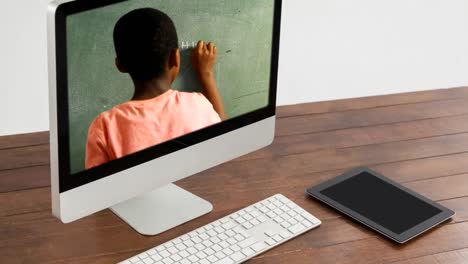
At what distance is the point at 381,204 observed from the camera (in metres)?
1.87

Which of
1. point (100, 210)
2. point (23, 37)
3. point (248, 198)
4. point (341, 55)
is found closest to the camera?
point (100, 210)

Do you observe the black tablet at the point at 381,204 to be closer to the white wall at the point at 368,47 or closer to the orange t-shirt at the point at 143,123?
the orange t-shirt at the point at 143,123

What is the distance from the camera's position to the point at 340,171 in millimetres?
2006

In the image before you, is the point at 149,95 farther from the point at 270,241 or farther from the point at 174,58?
the point at 270,241

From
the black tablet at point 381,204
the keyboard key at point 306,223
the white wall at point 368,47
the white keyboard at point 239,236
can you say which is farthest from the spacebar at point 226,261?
the white wall at point 368,47

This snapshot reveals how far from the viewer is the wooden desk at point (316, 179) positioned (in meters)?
1.70

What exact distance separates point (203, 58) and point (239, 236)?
1.17 feet

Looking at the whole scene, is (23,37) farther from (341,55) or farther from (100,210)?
(100,210)

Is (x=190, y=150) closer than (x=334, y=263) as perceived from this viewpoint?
No

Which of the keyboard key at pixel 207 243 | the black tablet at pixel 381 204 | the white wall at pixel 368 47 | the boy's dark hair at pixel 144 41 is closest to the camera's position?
the boy's dark hair at pixel 144 41

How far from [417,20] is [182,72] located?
2.32 m

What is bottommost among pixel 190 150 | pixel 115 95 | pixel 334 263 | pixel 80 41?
pixel 334 263

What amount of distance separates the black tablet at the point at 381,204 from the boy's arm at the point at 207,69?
1.00ft

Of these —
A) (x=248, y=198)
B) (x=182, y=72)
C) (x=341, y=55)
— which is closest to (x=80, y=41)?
(x=182, y=72)
